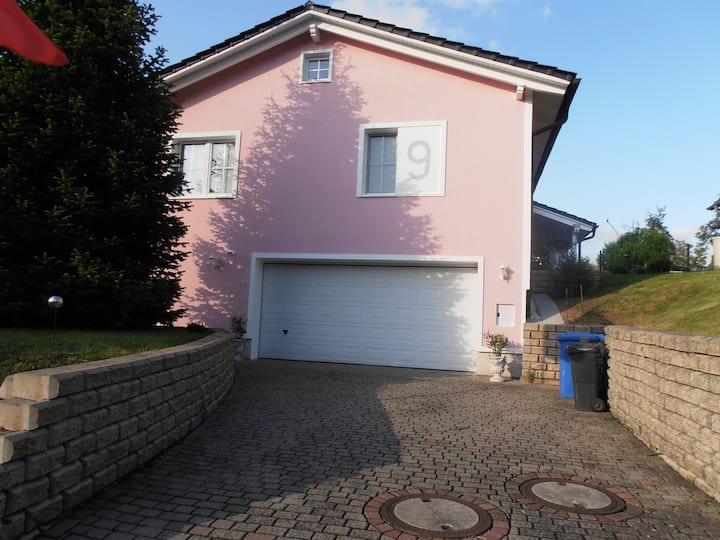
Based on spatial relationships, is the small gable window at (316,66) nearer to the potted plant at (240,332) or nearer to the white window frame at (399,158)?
the white window frame at (399,158)

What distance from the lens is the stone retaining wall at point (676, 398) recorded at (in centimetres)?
443

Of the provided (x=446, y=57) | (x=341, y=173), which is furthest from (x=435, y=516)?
(x=446, y=57)

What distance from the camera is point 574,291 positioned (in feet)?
49.5

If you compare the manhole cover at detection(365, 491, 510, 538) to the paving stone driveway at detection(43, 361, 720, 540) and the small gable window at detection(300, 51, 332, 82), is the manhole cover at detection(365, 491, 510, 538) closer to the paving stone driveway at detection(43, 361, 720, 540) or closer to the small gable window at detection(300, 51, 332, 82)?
the paving stone driveway at detection(43, 361, 720, 540)

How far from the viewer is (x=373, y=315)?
12.0 metres

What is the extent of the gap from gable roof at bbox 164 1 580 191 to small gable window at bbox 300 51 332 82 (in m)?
0.41

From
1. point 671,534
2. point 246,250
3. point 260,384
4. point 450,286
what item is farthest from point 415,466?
point 246,250

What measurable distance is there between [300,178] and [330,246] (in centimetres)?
181

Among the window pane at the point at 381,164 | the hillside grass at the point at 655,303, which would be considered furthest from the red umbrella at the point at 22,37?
the hillside grass at the point at 655,303

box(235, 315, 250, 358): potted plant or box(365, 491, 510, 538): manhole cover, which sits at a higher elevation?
box(235, 315, 250, 358): potted plant

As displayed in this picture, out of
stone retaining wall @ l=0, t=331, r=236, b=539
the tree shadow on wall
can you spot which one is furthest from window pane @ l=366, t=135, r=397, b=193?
stone retaining wall @ l=0, t=331, r=236, b=539

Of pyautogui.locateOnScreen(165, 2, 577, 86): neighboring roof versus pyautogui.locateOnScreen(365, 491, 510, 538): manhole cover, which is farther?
pyautogui.locateOnScreen(165, 2, 577, 86): neighboring roof

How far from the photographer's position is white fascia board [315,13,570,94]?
11.0 meters

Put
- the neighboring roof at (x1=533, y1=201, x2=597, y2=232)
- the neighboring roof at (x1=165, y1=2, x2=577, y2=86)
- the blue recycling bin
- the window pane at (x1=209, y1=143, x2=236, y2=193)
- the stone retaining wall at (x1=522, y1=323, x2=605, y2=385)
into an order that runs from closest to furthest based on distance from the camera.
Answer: the blue recycling bin < the stone retaining wall at (x1=522, y1=323, x2=605, y2=385) < the neighboring roof at (x1=165, y1=2, x2=577, y2=86) < the window pane at (x1=209, y1=143, x2=236, y2=193) < the neighboring roof at (x1=533, y1=201, x2=597, y2=232)
